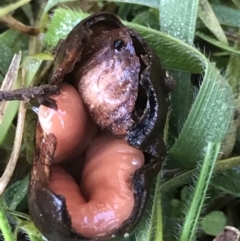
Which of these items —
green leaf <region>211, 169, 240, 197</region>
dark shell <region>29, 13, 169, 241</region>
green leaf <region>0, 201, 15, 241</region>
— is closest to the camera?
dark shell <region>29, 13, 169, 241</region>

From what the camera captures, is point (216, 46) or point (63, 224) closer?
point (63, 224)

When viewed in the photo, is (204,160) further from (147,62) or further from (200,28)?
(200,28)

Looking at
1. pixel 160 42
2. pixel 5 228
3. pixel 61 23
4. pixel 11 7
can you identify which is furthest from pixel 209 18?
pixel 5 228

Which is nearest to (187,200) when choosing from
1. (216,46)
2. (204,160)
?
(204,160)

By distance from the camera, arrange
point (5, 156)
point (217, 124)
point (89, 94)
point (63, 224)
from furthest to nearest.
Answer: point (5, 156), point (217, 124), point (89, 94), point (63, 224)

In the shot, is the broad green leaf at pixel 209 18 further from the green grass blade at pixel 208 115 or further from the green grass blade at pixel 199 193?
the green grass blade at pixel 199 193

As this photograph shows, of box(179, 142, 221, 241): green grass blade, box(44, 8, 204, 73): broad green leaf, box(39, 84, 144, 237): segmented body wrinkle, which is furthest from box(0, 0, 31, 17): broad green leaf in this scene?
box(179, 142, 221, 241): green grass blade

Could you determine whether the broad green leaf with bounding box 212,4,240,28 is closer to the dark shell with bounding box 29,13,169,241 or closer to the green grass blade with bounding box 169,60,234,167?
the green grass blade with bounding box 169,60,234,167
